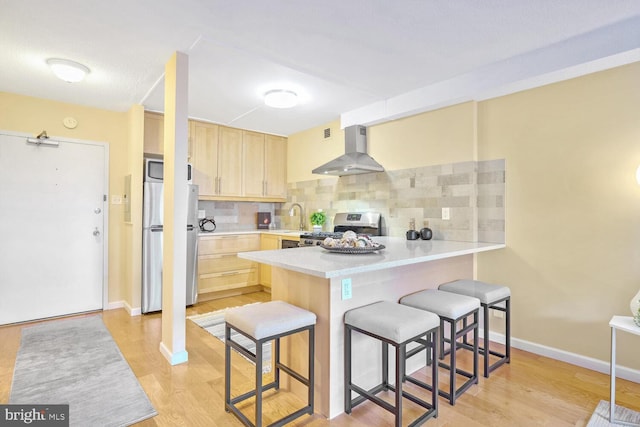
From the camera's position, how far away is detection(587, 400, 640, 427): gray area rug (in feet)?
5.98

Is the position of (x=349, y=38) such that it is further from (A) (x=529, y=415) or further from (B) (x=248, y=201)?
(B) (x=248, y=201)

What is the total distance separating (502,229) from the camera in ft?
9.64

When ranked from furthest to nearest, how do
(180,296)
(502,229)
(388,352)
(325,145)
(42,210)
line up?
1. (325,145)
2. (42,210)
3. (502,229)
4. (180,296)
5. (388,352)

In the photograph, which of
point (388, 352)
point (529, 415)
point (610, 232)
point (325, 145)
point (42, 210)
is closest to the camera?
point (529, 415)

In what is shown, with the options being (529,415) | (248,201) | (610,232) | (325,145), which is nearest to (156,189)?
(248,201)

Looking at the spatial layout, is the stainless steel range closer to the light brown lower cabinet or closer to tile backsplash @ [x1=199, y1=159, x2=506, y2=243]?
tile backsplash @ [x1=199, y1=159, x2=506, y2=243]

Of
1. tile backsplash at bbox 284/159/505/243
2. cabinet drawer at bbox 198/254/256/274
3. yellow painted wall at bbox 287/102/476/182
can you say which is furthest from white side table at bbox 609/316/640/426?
cabinet drawer at bbox 198/254/256/274

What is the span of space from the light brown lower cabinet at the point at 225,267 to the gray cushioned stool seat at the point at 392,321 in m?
2.77

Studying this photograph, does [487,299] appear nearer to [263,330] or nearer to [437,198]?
[437,198]

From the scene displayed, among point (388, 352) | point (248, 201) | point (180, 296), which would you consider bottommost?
point (388, 352)

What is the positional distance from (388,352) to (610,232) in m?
1.83

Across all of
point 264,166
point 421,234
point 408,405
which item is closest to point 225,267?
point 264,166

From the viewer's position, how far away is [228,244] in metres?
4.35

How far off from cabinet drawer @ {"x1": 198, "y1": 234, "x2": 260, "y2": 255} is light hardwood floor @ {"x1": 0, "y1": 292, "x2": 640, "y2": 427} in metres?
1.46
